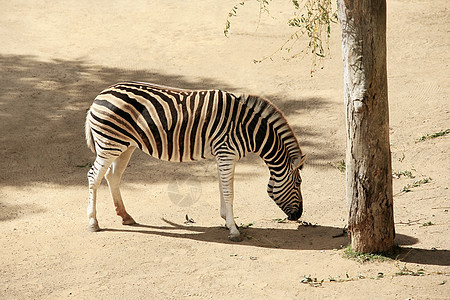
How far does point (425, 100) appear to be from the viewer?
37.6 feet

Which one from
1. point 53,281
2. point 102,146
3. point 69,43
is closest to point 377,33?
point 102,146

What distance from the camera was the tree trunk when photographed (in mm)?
6074

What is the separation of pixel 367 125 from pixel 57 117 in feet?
24.4

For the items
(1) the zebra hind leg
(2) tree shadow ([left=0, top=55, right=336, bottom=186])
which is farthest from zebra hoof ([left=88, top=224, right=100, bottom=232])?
(2) tree shadow ([left=0, top=55, right=336, bottom=186])

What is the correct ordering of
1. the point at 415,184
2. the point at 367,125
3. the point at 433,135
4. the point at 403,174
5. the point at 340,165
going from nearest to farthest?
the point at 367,125 → the point at 415,184 → the point at 403,174 → the point at 340,165 → the point at 433,135

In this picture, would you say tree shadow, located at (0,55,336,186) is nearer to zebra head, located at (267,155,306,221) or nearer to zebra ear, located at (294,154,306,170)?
zebra head, located at (267,155,306,221)

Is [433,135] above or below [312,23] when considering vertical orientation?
below

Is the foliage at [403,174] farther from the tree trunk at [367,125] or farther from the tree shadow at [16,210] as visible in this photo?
the tree shadow at [16,210]

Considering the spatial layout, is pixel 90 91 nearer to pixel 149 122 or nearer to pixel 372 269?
pixel 149 122

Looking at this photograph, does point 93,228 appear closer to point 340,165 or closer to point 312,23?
point 340,165

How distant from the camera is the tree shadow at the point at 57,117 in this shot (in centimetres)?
989

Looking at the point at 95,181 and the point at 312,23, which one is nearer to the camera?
the point at 95,181

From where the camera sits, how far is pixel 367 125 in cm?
621

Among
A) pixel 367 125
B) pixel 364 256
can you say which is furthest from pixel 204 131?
pixel 364 256
